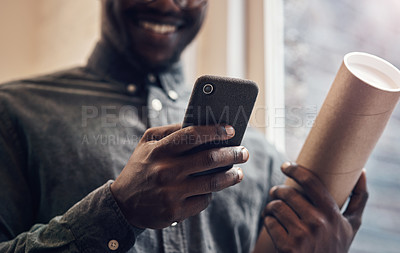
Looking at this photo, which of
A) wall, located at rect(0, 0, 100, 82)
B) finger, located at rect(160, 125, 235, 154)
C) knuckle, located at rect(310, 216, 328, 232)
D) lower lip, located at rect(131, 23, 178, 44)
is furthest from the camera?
wall, located at rect(0, 0, 100, 82)

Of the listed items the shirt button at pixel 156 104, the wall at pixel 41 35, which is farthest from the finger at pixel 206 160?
the wall at pixel 41 35

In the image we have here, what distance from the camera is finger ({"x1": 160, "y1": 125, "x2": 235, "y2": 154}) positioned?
485 millimetres

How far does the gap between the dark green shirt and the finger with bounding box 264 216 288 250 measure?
0.12 m

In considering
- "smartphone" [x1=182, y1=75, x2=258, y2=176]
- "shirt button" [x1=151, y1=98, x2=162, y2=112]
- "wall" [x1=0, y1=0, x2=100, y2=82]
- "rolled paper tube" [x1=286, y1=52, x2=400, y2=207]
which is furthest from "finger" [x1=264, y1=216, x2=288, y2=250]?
"wall" [x1=0, y1=0, x2=100, y2=82]

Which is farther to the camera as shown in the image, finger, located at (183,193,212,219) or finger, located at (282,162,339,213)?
finger, located at (282,162,339,213)

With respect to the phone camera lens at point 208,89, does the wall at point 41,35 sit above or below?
below

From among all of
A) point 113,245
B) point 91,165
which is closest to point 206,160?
point 113,245

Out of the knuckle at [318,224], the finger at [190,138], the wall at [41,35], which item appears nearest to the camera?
the finger at [190,138]

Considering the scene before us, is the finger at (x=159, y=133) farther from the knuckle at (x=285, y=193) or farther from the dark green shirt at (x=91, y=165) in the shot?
the knuckle at (x=285, y=193)

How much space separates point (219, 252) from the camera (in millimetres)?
782

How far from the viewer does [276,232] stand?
674 millimetres

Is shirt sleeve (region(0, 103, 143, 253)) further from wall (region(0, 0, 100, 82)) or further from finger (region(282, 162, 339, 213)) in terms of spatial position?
wall (region(0, 0, 100, 82))

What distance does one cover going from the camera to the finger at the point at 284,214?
25.9 inches

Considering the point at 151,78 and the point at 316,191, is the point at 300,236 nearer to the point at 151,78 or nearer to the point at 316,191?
the point at 316,191
